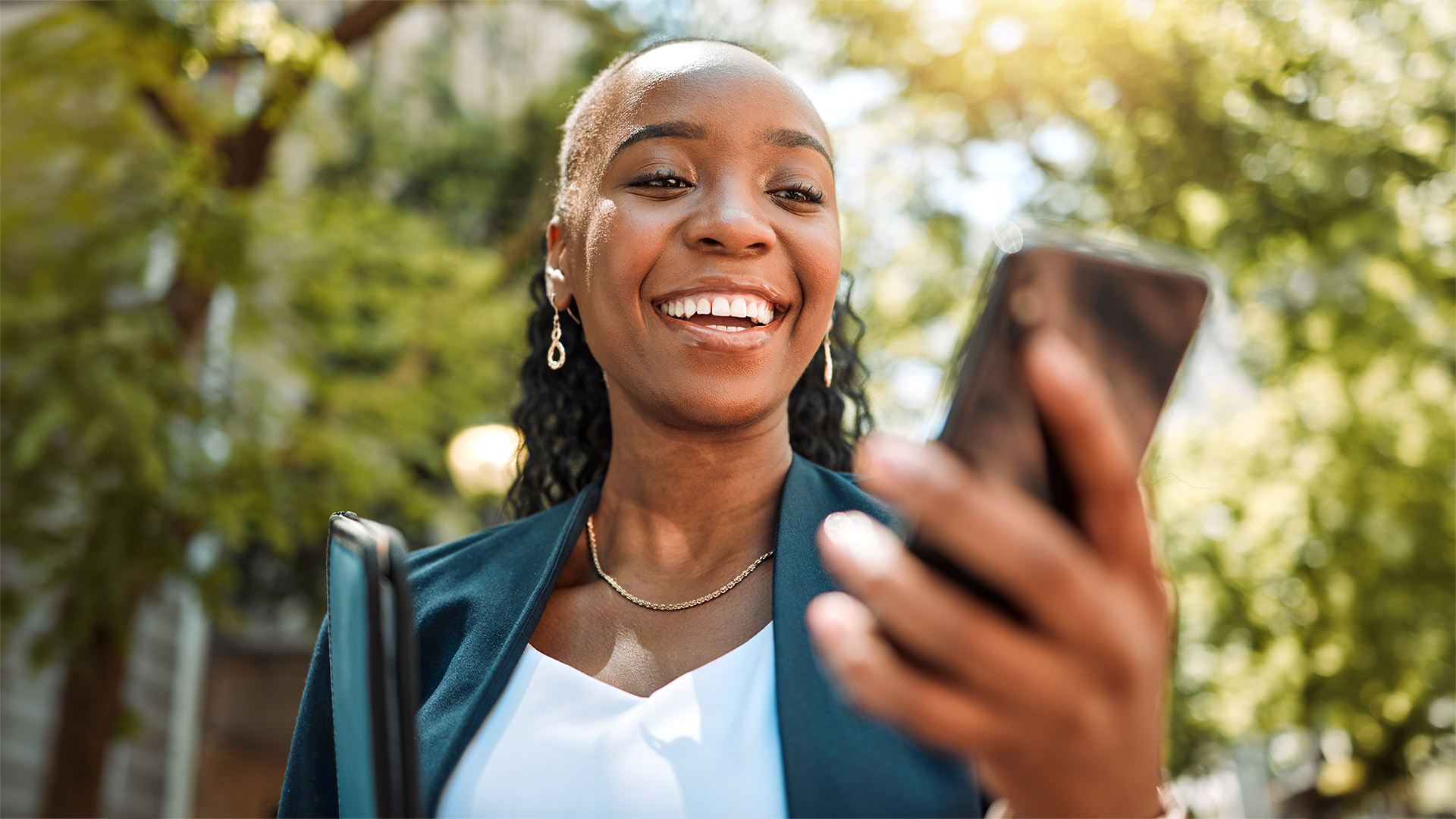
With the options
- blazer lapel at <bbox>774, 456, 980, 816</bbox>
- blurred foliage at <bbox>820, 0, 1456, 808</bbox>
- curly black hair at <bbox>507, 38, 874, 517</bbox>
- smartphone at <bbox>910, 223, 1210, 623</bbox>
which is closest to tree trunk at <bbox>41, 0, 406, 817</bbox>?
blurred foliage at <bbox>820, 0, 1456, 808</bbox>

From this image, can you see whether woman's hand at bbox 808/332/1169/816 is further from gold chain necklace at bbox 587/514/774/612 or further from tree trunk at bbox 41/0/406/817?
tree trunk at bbox 41/0/406/817

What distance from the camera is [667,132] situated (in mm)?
2244

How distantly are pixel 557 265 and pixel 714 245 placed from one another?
2.23 feet

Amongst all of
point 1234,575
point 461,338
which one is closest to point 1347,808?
point 1234,575

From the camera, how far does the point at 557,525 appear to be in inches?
97.6

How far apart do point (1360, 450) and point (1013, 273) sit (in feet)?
37.4

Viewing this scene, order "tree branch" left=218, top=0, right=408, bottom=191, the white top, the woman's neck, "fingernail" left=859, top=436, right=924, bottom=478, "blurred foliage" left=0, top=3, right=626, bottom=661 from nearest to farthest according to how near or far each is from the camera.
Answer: "fingernail" left=859, top=436, right=924, bottom=478 < the white top < the woman's neck < "blurred foliage" left=0, top=3, right=626, bottom=661 < "tree branch" left=218, top=0, right=408, bottom=191


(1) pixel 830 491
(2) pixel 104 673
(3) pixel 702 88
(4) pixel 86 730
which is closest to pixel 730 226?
(3) pixel 702 88

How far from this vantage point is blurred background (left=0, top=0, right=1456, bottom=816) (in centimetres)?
727

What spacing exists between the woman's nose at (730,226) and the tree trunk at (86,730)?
6917 millimetres

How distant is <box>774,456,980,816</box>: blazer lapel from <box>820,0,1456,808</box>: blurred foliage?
23.2 ft

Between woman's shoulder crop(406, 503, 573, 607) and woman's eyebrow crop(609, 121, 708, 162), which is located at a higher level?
woman's eyebrow crop(609, 121, 708, 162)

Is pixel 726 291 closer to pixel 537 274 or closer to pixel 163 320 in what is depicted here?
pixel 537 274

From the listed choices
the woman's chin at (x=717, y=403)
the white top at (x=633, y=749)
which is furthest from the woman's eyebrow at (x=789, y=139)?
the white top at (x=633, y=749)
